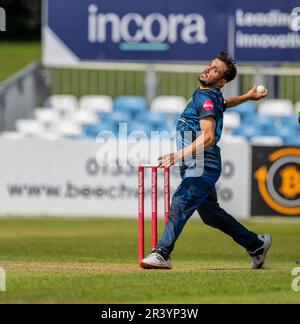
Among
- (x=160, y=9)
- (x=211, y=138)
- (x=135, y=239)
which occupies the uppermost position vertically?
(x=160, y=9)

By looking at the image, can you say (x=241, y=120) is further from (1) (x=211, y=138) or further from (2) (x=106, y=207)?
(1) (x=211, y=138)

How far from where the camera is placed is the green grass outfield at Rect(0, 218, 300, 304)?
10617 mm

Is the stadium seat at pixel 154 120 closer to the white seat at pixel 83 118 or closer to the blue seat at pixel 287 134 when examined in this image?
the white seat at pixel 83 118

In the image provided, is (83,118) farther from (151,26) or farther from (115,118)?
(151,26)

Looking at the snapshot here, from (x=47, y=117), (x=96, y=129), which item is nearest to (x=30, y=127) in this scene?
(x=47, y=117)

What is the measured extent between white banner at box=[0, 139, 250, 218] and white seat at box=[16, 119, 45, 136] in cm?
251

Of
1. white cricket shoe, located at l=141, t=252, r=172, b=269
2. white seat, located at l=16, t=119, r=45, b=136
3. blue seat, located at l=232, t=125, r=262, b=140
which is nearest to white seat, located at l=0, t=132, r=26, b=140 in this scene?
white seat, located at l=16, t=119, r=45, b=136

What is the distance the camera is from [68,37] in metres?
28.7

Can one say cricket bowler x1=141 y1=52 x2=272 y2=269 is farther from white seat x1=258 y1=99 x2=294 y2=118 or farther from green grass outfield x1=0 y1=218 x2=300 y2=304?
white seat x1=258 y1=99 x2=294 y2=118

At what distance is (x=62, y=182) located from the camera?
990 inches

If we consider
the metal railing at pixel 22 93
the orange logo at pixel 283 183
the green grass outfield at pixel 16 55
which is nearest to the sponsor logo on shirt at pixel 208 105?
the orange logo at pixel 283 183
